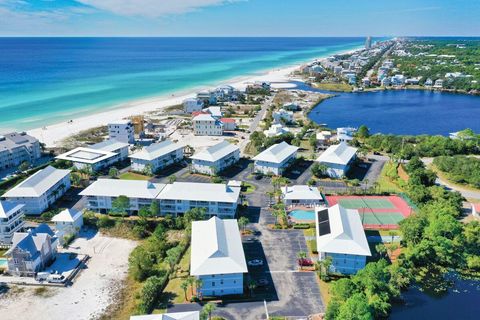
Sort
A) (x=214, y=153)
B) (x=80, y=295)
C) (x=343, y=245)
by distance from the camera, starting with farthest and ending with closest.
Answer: (x=214, y=153)
(x=343, y=245)
(x=80, y=295)

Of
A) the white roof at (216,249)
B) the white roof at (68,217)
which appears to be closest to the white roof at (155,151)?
the white roof at (68,217)

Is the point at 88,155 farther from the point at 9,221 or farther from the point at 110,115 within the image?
the point at 110,115

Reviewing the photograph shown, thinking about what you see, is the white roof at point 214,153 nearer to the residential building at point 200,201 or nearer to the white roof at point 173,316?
the residential building at point 200,201

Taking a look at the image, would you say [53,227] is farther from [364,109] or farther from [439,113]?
[439,113]

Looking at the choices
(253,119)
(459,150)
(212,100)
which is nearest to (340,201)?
(459,150)

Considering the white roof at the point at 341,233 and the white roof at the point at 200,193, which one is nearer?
the white roof at the point at 341,233

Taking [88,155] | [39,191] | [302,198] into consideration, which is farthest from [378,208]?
[88,155]
